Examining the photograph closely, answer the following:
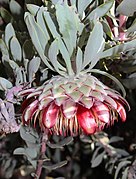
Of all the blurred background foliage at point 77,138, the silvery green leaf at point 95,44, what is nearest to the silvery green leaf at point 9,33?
the blurred background foliage at point 77,138

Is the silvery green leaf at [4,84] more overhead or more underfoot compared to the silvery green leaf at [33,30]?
more underfoot

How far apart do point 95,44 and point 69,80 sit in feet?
0.16

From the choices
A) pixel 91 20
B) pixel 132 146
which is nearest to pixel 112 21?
pixel 91 20

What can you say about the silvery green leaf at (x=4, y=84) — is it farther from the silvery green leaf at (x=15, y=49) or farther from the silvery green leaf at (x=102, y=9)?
Answer: the silvery green leaf at (x=102, y=9)

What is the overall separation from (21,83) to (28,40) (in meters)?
0.05

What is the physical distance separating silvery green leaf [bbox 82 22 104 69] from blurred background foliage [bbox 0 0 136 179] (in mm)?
46

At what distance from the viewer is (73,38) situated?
0.44 metres

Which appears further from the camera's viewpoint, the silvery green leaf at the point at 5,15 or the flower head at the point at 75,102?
the silvery green leaf at the point at 5,15

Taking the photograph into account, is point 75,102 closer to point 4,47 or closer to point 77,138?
point 4,47

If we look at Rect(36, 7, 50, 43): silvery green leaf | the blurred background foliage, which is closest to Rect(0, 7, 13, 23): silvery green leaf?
the blurred background foliage

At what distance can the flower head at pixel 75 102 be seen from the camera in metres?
0.43

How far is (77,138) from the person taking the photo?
2.58ft

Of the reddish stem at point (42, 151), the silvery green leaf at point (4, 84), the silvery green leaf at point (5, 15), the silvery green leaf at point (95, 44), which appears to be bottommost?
the reddish stem at point (42, 151)

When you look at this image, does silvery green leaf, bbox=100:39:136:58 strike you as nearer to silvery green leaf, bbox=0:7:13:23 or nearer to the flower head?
the flower head
